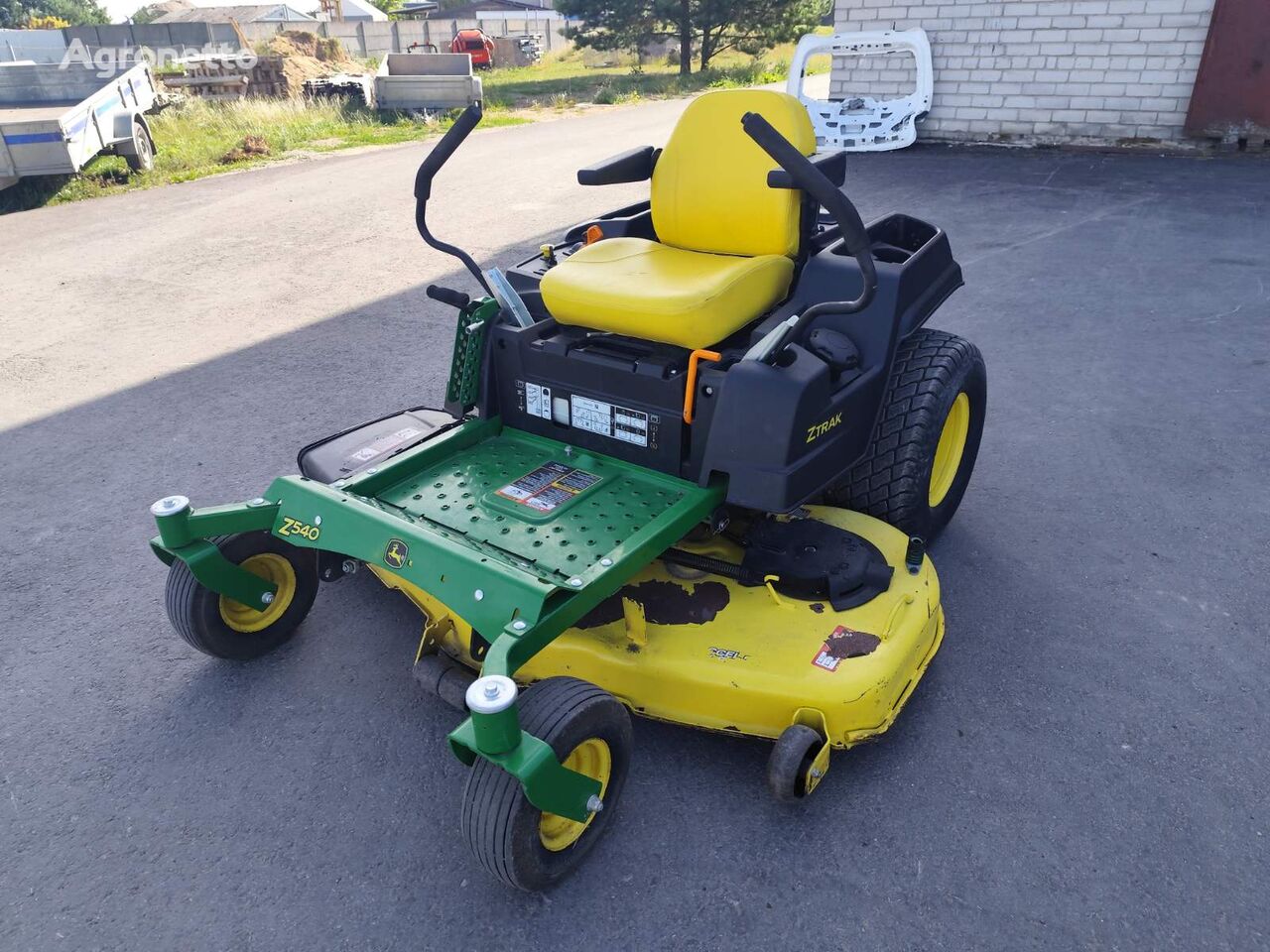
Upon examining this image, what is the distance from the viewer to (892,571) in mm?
2570

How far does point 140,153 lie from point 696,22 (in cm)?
1679

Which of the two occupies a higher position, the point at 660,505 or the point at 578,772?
the point at 660,505

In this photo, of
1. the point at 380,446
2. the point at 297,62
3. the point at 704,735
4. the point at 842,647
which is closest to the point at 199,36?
the point at 297,62

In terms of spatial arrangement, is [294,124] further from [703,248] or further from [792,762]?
[792,762]

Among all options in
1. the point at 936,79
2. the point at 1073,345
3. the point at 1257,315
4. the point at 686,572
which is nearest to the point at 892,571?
the point at 686,572

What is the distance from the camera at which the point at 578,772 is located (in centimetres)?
208

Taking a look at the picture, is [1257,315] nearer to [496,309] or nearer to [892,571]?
[892,571]

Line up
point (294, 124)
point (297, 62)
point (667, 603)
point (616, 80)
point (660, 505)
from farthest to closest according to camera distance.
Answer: point (616, 80) < point (297, 62) < point (294, 124) < point (660, 505) < point (667, 603)

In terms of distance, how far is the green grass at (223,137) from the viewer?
9.84m

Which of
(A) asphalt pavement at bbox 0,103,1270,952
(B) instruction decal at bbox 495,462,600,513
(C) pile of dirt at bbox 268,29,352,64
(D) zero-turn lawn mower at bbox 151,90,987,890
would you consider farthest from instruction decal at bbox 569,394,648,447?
(C) pile of dirt at bbox 268,29,352,64

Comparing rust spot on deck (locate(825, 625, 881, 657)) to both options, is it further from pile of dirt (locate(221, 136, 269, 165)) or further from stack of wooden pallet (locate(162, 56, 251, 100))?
stack of wooden pallet (locate(162, 56, 251, 100))

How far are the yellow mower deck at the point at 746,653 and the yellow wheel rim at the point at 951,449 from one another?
0.86 m

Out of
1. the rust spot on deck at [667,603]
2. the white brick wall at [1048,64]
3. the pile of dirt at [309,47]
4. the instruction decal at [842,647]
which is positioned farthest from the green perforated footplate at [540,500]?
the pile of dirt at [309,47]

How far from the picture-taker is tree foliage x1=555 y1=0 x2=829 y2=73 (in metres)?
23.1
